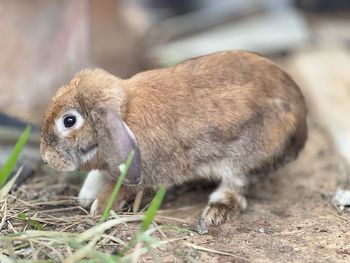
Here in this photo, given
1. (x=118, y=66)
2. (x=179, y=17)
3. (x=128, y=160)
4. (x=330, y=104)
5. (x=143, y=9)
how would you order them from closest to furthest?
(x=128, y=160) < (x=330, y=104) < (x=118, y=66) < (x=179, y=17) < (x=143, y=9)

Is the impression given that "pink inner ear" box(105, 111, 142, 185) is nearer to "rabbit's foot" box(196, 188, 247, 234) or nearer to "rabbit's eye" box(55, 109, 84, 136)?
"rabbit's eye" box(55, 109, 84, 136)

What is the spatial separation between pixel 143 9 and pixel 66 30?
5.37m

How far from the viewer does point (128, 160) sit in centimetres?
320

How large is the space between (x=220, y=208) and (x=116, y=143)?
79 cm

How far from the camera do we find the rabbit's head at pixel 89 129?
10.9 ft

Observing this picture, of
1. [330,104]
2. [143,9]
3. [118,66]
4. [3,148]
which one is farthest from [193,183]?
[143,9]

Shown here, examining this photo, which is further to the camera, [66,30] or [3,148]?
[66,30]

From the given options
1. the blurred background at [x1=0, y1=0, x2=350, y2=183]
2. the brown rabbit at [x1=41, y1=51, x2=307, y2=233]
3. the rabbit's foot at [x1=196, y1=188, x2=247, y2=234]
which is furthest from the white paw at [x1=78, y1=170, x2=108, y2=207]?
the blurred background at [x1=0, y1=0, x2=350, y2=183]

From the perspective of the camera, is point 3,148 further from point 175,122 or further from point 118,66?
point 118,66

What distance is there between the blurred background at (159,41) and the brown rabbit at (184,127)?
1.07 meters

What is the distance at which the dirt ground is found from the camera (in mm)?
3195

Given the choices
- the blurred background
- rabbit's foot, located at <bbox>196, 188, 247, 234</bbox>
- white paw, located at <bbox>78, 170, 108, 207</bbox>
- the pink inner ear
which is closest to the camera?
the pink inner ear

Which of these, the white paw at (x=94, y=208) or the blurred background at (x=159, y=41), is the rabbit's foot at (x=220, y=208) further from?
the blurred background at (x=159, y=41)

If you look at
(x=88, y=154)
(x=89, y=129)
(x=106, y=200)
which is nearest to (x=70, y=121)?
(x=89, y=129)
